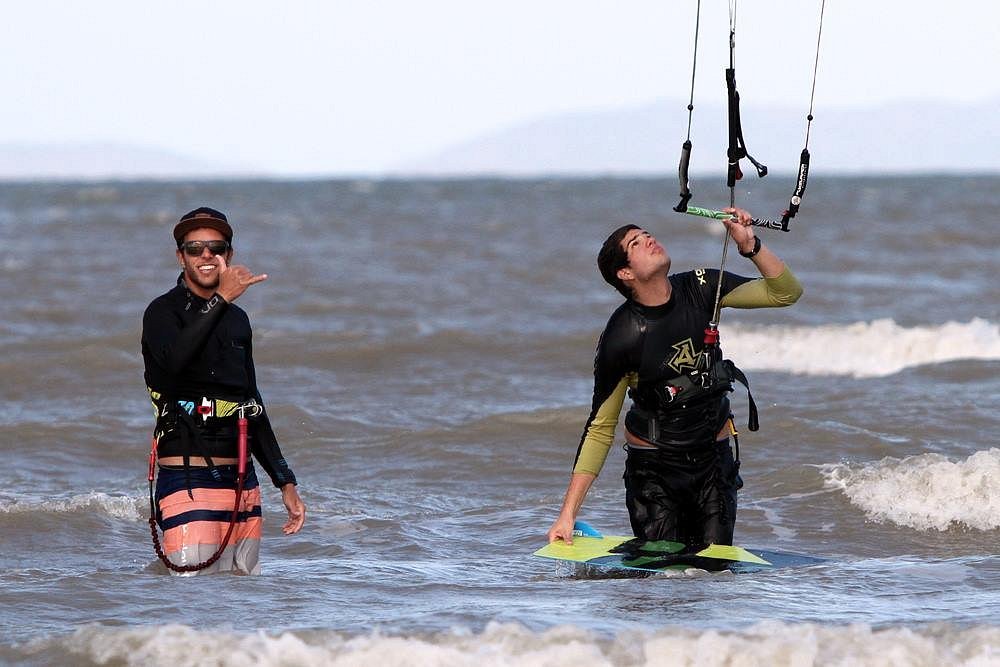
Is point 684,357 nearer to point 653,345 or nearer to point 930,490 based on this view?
point 653,345

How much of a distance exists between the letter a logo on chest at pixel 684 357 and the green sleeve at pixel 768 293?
0.87 ft

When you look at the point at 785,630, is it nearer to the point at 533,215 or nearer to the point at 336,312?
the point at 336,312

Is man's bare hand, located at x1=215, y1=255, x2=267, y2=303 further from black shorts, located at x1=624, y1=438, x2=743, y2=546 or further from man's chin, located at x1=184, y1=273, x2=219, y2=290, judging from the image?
black shorts, located at x1=624, y1=438, x2=743, y2=546

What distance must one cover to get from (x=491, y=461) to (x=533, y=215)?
38.3 m

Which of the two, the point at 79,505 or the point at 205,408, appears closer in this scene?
the point at 205,408

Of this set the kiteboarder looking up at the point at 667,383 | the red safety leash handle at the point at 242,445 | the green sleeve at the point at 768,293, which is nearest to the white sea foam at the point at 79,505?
the red safety leash handle at the point at 242,445

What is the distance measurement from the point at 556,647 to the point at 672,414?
157cm

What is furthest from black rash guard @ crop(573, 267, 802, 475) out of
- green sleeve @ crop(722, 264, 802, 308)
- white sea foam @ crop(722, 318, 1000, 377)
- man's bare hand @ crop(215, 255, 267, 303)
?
white sea foam @ crop(722, 318, 1000, 377)

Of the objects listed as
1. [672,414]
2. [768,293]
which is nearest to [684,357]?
[672,414]

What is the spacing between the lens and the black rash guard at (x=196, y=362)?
591 cm

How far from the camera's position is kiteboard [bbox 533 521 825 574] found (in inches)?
260

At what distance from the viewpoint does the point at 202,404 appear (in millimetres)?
6051

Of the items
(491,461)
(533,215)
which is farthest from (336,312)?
(533,215)

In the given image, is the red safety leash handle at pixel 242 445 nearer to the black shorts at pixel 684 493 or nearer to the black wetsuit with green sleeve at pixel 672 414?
the black wetsuit with green sleeve at pixel 672 414
